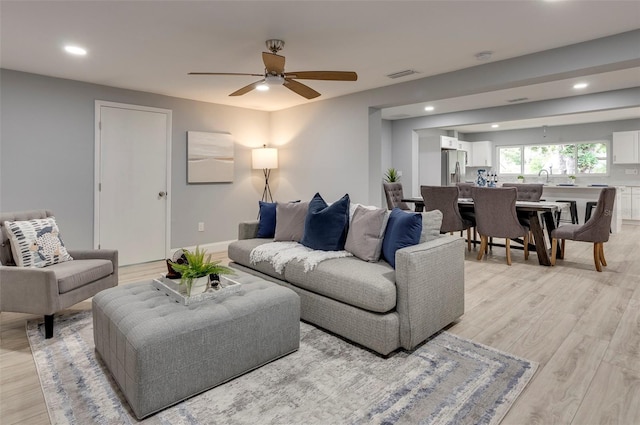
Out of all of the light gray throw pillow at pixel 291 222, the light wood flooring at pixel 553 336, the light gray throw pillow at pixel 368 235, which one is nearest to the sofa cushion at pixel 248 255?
the light gray throw pillow at pixel 291 222

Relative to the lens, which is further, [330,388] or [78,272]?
[78,272]

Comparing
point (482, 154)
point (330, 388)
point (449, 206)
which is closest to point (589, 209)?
point (482, 154)

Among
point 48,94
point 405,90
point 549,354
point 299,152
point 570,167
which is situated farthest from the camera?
point 570,167

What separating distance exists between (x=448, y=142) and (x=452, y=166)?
1.91 feet

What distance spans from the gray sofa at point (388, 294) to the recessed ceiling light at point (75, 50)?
106 inches

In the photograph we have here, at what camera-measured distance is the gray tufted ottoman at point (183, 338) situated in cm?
175

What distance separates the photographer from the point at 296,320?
7.75 ft

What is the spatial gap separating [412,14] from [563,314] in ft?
8.65

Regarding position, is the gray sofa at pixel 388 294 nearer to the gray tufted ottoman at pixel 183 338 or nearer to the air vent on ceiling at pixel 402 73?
the gray tufted ottoman at pixel 183 338

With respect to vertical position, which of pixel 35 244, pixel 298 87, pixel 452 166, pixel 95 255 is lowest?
pixel 95 255

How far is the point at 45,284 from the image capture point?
2.53 metres

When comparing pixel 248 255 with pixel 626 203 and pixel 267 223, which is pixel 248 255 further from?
pixel 626 203

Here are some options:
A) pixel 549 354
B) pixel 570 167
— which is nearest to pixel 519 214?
pixel 549 354

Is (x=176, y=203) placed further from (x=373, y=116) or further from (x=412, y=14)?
(x=412, y=14)
